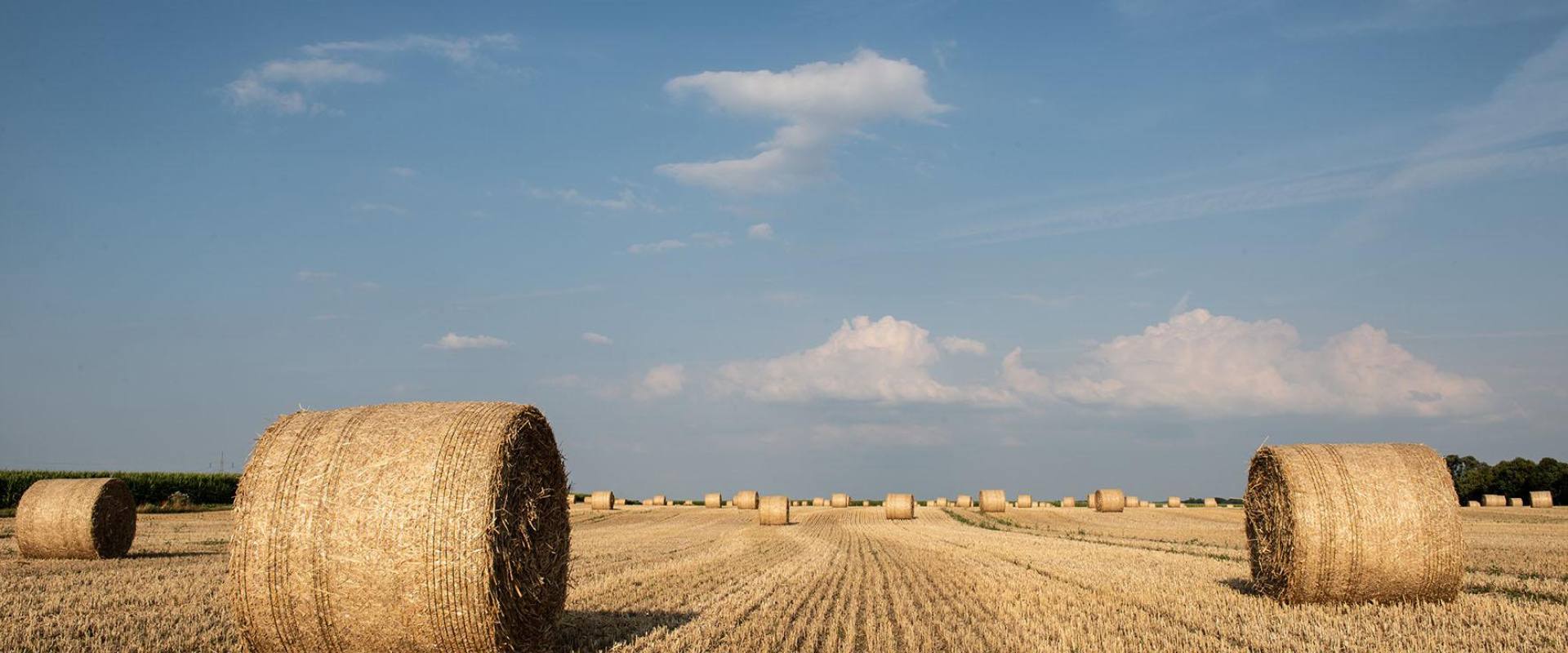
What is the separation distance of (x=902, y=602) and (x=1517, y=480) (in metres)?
66.3

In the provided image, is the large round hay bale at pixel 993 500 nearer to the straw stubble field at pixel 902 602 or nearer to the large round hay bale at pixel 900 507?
the large round hay bale at pixel 900 507

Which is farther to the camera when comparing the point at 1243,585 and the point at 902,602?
the point at 1243,585

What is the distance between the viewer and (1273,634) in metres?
9.02

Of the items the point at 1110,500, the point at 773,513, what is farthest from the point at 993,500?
the point at 773,513

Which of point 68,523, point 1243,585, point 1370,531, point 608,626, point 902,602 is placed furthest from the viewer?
point 68,523

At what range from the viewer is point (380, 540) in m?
7.32

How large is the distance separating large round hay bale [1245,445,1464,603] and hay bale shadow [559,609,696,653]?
284 inches

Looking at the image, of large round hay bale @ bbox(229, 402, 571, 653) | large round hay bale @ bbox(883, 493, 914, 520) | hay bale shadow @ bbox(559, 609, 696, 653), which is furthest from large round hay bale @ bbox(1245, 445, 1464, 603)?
large round hay bale @ bbox(883, 493, 914, 520)

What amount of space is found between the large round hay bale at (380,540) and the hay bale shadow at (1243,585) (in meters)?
9.33

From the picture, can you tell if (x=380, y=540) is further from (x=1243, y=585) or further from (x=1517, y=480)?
(x=1517, y=480)

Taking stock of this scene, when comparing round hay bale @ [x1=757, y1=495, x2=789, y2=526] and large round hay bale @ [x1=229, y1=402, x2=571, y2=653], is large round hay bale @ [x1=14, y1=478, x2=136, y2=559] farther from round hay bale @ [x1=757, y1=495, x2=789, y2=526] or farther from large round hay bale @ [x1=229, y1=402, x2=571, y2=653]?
round hay bale @ [x1=757, y1=495, x2=789, y2=526]

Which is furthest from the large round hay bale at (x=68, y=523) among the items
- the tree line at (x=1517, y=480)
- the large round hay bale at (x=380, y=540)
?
the tree line at (x=1517, y=480)

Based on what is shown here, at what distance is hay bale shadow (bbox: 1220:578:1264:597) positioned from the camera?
12.2 meters

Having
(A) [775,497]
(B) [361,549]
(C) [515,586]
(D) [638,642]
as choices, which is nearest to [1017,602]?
(D) [638,642]
